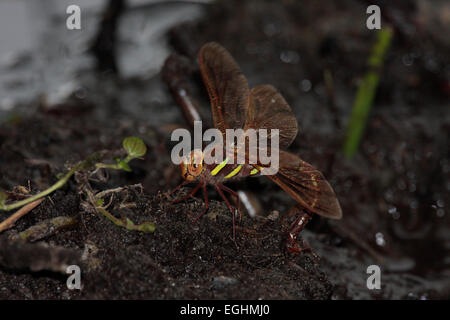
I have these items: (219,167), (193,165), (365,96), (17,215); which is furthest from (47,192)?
(365,96)

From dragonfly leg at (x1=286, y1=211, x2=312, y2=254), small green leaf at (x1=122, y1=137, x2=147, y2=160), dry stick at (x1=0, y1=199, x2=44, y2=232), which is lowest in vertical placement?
dragonfly leg at (x1=286, y1=211, x2=312, y2=254)

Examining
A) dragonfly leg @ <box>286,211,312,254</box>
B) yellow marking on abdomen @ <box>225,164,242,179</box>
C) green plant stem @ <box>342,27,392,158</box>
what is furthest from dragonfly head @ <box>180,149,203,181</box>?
green plant stem @ <box>342,27,392,158</box>

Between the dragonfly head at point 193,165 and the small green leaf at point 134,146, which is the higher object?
the small green leaf at point 134,146

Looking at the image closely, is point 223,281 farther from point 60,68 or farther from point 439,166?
point 60,68

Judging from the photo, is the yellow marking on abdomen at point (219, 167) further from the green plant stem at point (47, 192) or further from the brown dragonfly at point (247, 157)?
the green plant stem at point (47, 192)

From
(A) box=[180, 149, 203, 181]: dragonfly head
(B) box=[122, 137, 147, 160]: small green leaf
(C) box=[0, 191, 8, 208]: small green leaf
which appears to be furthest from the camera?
(A) box=[180, 149, 203, 181]: dragonfly head

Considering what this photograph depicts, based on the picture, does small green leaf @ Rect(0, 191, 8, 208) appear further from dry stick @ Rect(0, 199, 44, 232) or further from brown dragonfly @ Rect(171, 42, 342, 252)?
brown dragonfly @ Rect(171, 42, 342, 252)

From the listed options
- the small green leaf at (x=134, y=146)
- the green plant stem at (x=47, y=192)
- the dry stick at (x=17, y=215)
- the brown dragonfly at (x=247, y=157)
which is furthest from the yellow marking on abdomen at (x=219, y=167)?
the dry stick at (x=17, y=215)
